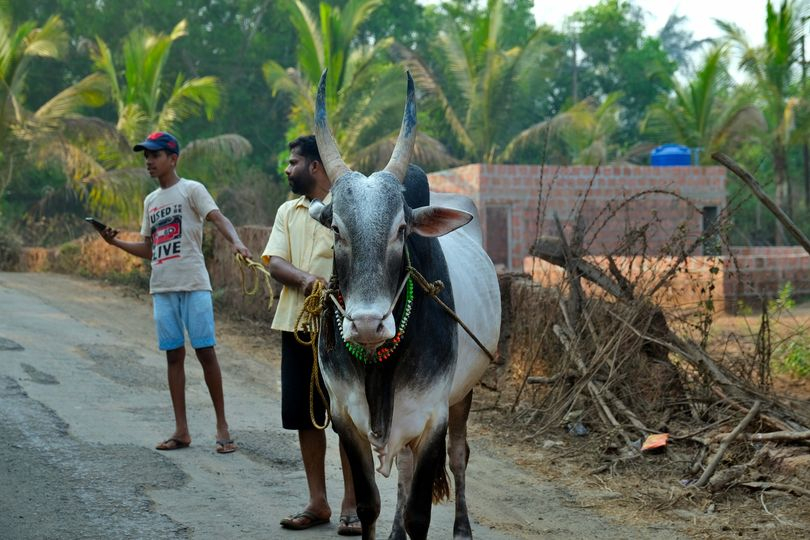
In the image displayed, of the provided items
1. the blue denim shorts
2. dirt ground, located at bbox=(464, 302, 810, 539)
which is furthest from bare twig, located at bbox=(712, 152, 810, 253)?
the blue denim shorts

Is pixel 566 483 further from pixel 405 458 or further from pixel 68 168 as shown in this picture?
pixel 68 168

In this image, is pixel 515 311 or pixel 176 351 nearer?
pixel 176 351

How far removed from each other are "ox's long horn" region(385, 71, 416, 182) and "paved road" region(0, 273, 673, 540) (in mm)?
1784

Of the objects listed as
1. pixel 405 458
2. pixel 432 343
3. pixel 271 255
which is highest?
pixel 271 255

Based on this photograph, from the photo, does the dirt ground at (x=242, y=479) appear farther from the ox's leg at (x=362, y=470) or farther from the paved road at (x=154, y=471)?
the ox's leg at (x=362, y=470)

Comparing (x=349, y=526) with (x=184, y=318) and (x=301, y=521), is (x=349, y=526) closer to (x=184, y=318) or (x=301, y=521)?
(x=301, y=521)

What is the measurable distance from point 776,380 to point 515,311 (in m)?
2.44

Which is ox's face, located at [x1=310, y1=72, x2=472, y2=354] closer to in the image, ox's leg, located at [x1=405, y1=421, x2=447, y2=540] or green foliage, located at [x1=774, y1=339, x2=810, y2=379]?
ox's leg, located at [x1=405, y1=421, x2=447, y2=540]

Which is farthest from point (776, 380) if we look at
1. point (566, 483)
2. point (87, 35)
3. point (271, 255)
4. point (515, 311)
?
point (87, 35)

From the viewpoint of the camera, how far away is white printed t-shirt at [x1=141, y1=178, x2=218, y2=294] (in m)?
5.85

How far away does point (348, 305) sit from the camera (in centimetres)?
338

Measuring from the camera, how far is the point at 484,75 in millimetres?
23984

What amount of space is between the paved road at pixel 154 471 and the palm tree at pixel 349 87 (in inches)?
505

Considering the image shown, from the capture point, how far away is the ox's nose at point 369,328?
3258 millimetres
